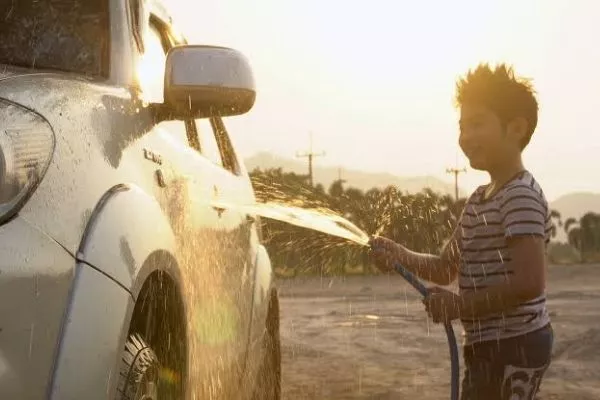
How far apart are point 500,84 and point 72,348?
1977 mm

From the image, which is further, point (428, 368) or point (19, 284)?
point (428, 368)

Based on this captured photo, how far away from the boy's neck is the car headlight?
1762 mm

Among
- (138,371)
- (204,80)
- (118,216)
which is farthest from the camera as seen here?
(204,80)

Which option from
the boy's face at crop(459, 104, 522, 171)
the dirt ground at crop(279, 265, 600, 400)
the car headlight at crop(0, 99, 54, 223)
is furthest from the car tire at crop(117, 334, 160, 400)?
the dirt ground at crop(279, 265, 600, 400)

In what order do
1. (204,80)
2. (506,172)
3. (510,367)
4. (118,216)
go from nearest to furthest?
(118,216)
(204,80)
(510,367)
(506,172)

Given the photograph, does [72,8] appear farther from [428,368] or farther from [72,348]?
[428,368]

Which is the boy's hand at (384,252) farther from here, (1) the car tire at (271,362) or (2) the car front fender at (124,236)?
(1) the car tire at (271,362)

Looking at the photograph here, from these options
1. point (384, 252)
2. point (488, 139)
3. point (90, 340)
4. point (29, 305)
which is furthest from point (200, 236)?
point (29, 305)

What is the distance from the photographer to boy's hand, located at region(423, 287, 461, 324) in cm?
365

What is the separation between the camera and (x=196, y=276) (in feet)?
12.0

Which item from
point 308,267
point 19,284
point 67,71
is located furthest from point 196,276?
point 308,267

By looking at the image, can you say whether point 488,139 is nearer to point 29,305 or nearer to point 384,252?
point 384,252

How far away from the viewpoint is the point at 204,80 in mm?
3570

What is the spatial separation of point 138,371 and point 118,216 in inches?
17.4
